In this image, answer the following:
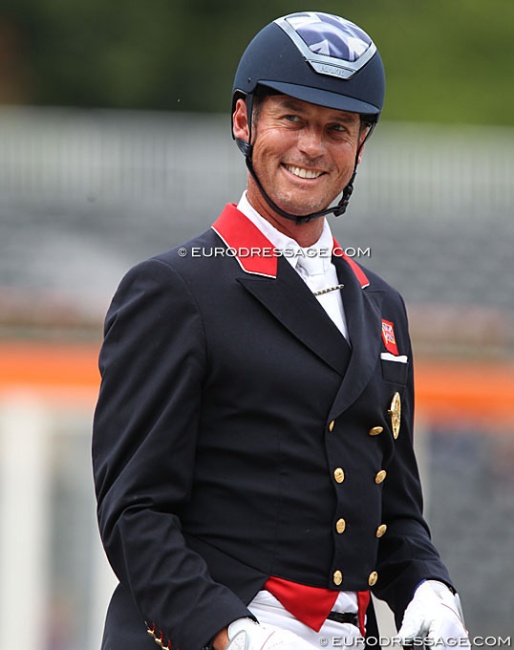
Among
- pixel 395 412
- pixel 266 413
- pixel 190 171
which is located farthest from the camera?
pixel 190 171

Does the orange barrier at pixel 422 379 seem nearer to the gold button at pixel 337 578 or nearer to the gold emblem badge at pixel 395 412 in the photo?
the gold emblem badge at pixel 395 412

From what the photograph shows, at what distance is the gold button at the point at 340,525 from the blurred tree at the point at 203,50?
53.1 feet

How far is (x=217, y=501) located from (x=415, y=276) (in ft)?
28.8

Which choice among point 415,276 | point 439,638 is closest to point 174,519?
point 439,638

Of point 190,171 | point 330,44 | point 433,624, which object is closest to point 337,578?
point 433,624

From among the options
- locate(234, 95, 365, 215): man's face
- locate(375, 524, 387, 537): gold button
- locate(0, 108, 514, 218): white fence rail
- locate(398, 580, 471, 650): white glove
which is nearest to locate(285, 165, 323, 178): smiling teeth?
locate(234, 95, 365, 215): man's face

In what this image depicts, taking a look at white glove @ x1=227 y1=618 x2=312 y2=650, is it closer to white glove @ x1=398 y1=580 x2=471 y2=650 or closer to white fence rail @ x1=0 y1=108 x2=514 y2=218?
white glove @ x1=398 y1=580 x2=471 y2=650

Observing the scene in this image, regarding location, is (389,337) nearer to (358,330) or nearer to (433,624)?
(358,330)

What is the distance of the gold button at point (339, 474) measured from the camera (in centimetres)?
312

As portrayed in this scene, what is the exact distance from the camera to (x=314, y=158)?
3.21m

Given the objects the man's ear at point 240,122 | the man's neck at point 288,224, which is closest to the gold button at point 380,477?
the man's neck at point 288,224

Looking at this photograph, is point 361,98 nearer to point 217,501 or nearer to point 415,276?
point 217,501

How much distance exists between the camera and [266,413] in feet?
10.0

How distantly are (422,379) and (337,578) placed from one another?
19.7 ft
